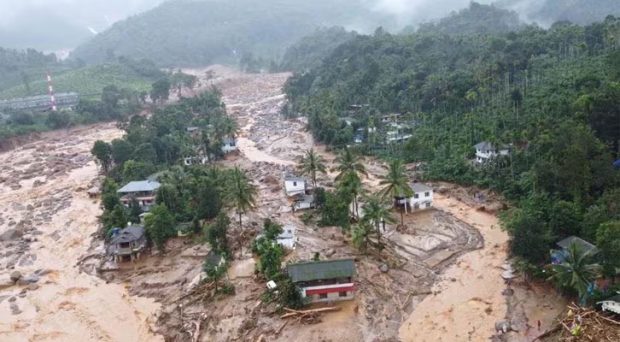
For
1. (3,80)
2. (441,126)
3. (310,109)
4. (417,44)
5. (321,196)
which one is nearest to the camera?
(321,196)

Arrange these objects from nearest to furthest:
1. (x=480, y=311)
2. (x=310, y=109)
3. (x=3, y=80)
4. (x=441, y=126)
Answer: (x=480, y=311)
(x=441, y=126)
(x=310, y=109)
(x=3, y=80)

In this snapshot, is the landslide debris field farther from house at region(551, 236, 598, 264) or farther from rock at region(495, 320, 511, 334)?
house at region(551, 236, 598, 264)

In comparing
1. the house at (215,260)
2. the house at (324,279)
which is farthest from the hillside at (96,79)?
the house at (324,279)

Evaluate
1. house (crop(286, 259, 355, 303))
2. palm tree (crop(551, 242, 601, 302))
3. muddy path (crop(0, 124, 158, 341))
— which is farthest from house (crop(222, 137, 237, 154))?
palm tree (crop(551, 242, 601, 302))

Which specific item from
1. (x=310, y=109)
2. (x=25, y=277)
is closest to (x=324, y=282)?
(x=25, y=277)

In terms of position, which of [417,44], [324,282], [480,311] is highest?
[417,44]

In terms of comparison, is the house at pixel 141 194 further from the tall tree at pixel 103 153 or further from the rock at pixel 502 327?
the rock at pixel 502 327

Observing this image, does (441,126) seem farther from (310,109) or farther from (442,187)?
(310,109)
